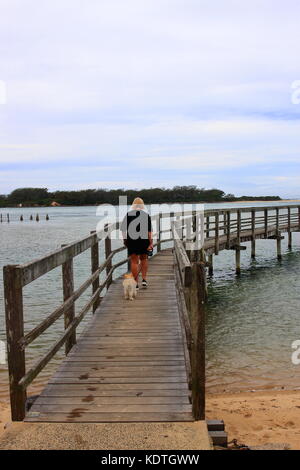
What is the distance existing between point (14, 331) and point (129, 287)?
449 cm

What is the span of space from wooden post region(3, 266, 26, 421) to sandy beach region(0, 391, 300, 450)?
0.16 m

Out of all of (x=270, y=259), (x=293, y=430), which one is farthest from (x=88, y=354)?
(x=270, y=259)

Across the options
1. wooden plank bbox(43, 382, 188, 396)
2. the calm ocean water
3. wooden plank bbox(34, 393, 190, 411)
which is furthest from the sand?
wooden plank bbox(34, 393, 190, 411)

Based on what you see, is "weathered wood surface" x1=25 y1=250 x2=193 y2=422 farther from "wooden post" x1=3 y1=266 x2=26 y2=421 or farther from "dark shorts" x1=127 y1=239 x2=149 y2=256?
"dark shorts" x1=127 y1=239 x2=149 y2=256

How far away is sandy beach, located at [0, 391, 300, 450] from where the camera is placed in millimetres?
3527

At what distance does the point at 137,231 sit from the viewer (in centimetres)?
845

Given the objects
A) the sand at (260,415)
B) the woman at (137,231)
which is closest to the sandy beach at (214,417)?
the sand at (260,415)

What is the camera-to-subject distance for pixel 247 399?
7.12 metres

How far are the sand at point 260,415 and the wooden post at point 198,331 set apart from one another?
1.50 metres

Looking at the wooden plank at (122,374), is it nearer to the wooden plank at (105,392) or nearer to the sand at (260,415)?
the wooden plank at (105,392)

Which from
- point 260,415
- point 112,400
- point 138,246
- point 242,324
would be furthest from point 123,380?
point 242,324

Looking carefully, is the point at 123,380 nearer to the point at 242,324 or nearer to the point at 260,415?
the point at 260,415

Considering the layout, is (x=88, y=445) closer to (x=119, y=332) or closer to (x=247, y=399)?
(x=119, y=332)
